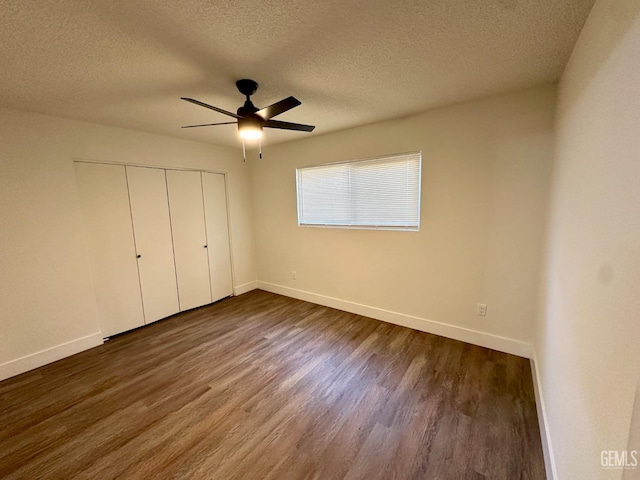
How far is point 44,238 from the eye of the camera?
8.43 feet

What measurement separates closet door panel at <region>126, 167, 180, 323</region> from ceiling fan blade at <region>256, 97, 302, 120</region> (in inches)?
87.6

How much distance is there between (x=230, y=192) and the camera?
423cm

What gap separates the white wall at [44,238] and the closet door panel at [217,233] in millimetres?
1083

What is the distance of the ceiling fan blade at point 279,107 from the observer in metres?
1.76

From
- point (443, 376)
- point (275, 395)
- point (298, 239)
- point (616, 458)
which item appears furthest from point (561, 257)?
point (298, 239)

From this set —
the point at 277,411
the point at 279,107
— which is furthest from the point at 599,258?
the point at 277,411

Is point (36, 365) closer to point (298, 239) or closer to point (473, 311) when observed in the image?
point (298, 239)

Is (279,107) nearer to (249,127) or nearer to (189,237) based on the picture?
(249,127)

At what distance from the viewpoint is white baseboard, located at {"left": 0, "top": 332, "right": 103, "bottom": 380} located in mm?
2414

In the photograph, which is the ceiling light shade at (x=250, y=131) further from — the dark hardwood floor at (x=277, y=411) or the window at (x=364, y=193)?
the dark hardwood floor at (x=277, y=411)

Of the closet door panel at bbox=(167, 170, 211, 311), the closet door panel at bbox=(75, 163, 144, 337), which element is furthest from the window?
the closet door panel at bbox=(75, 163, 144, 337)

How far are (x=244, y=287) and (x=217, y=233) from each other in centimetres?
110

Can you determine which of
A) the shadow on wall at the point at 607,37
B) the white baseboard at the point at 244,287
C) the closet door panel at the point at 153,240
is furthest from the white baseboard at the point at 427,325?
the shadow on wall at the point at 607,37

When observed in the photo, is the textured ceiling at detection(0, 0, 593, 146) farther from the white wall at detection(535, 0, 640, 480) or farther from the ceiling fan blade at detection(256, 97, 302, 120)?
the white wall at detection(535, 0, 640, 480)
